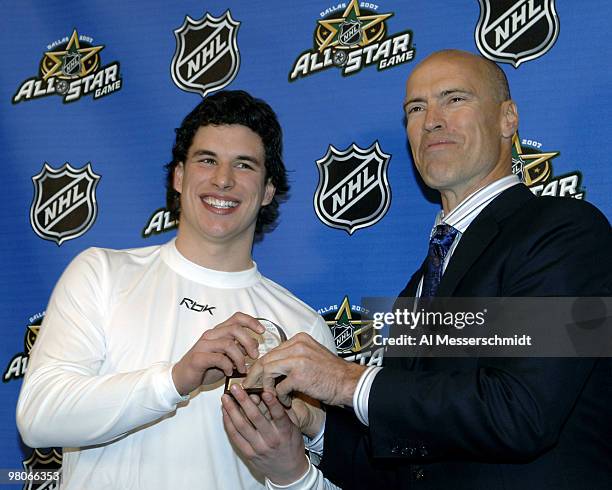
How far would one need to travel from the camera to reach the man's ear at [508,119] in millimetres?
2066

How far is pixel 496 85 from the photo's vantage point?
2.08 metres

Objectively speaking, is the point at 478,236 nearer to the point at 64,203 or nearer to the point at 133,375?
the point at 133,375

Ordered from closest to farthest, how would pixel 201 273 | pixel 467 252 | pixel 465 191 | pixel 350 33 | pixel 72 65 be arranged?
pixel 467 252
pixel 465 191
pixel 201 273
pixel 350 33
pixel 72 65

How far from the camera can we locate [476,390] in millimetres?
1501

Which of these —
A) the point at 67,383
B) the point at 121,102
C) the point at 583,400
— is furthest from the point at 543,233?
the point at 121,102

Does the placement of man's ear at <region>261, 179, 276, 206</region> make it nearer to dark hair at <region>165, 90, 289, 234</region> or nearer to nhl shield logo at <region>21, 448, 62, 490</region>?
dark hair at <region>165, 90, 289, 234</region>

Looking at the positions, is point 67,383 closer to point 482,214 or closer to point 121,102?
point 482,214

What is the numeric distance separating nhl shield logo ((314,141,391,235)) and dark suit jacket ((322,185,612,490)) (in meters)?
0.82

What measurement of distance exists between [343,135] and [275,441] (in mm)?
1126

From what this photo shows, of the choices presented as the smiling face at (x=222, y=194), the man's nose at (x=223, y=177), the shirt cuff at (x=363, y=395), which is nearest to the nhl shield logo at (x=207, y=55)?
the smiling face at (x=222, y=194)

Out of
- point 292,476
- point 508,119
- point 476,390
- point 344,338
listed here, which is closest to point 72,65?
point 344,338

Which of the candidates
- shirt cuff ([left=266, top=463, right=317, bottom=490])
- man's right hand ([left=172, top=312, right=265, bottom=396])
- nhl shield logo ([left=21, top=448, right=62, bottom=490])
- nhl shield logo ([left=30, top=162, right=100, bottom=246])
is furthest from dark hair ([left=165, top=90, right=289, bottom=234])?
nhl shield logo ([left=21, top=448, right=62, bottom=490])

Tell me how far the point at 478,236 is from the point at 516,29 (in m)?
0.99

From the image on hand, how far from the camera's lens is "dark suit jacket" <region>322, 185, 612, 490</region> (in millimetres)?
1475
